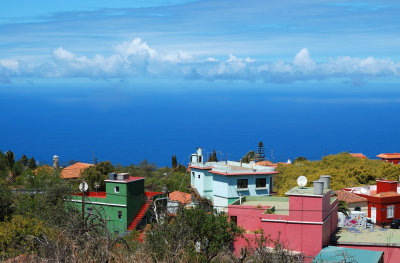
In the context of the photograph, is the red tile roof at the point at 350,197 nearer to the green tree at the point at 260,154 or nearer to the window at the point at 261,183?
the window at the point at 261,183

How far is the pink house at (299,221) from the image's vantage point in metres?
24.2

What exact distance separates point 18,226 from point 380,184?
82.7ft

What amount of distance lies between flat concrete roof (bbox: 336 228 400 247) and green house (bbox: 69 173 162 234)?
Result: 12.0 metres

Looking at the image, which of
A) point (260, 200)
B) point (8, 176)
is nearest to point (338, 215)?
point (260, 200)

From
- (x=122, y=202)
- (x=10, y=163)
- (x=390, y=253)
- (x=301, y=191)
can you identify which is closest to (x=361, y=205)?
(x=390, y=253)

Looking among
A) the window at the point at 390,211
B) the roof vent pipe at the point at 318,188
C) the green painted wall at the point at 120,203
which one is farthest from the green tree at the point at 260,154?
the roof vent pipe at the point at 318,188

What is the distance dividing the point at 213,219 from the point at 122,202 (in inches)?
419

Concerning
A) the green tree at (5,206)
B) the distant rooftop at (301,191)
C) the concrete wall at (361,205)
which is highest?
the distant rooftop at (301,191)

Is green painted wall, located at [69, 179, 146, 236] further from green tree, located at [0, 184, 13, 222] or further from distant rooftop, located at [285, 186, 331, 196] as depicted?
distant rooftop, located at [285, 186, 331, 196]

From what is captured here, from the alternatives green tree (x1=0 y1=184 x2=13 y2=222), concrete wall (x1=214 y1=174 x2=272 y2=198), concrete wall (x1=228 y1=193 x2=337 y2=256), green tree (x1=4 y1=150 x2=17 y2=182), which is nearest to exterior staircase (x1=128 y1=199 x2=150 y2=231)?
concrete wall (x1=214 y1=174 x2=272 y2=198)

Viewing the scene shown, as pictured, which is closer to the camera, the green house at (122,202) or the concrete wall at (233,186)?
the green house at (122,202)

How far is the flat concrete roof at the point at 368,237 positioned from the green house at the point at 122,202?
1197 centimetres

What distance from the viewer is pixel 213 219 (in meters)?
23.6

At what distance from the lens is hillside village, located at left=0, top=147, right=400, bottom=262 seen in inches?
695
